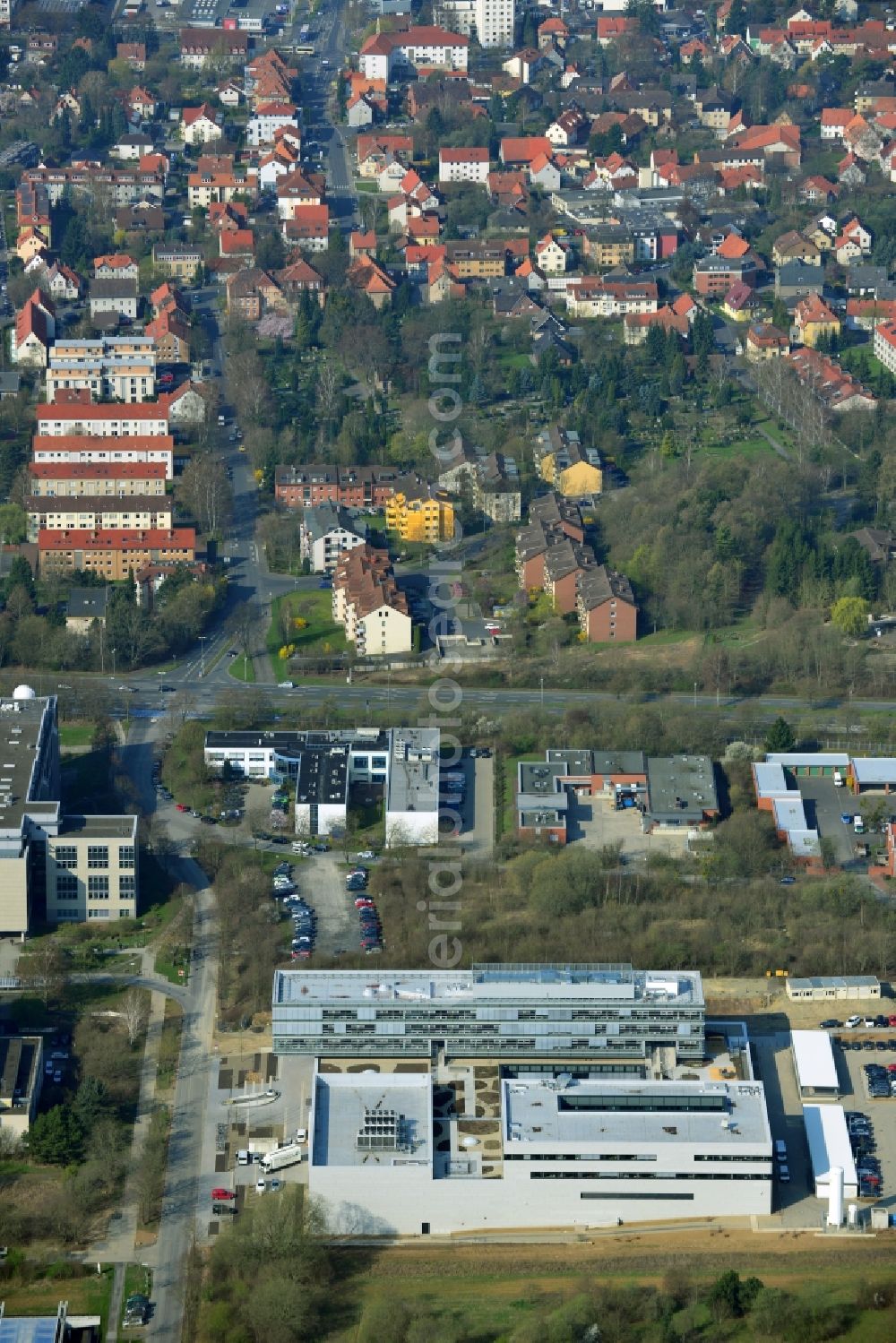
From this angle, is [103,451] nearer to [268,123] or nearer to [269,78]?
[268,123]

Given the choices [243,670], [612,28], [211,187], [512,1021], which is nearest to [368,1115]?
[512,1021]

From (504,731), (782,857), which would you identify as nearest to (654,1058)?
(782,857)

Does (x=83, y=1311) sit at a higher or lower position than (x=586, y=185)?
higher

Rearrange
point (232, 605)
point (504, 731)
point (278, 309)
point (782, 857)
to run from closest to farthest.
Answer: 1. point (782, 857)
2. point (504, 731)
3. point (232, 605)
4. point (278, 309)

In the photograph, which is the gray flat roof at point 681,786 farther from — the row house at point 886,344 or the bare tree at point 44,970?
the row house at point 886,344

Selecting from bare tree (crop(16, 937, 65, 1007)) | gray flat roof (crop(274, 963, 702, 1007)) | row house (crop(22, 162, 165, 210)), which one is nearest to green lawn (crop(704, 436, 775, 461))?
row house (crop(22, 162, 165, 210))

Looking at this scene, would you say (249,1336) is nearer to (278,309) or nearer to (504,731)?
(504,731)

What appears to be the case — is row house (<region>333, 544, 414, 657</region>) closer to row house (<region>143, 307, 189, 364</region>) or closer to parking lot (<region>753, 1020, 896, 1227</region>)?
parking lot (<region>753, 1020, 896, 1227</region>)
